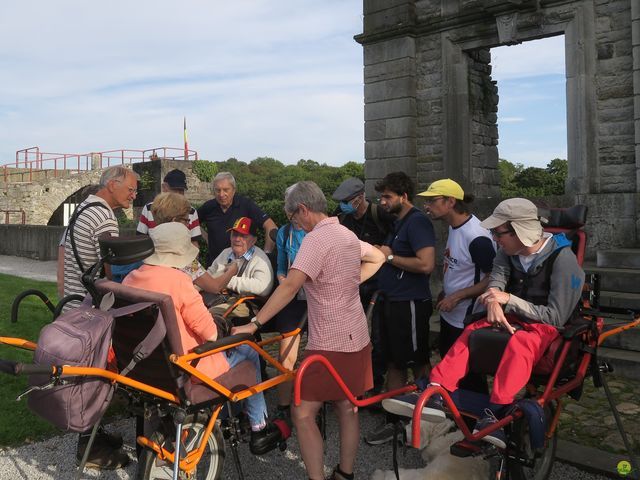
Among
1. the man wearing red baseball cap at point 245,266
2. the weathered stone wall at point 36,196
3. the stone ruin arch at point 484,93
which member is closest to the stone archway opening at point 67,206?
the weathered stone wall at point 36,196

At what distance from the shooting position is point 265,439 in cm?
395

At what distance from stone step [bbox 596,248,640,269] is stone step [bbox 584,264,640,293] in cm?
21

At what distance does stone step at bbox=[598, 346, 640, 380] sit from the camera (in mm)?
5863

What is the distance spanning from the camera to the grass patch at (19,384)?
4.83 metres

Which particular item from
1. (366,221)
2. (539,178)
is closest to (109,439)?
(366,221)

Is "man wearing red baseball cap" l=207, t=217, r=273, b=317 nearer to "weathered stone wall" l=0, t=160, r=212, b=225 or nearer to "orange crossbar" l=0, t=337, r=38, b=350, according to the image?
"orange crossbar" l=0, t=337, r=38, b=350

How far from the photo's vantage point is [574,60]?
9586mm

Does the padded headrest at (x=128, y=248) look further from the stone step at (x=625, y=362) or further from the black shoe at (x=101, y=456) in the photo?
the stone step at (x=625, y=362)

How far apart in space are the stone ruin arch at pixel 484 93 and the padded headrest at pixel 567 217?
223 inches

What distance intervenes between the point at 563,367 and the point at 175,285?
Answer: 211 centimetres

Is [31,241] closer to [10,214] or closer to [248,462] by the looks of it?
[10,214]

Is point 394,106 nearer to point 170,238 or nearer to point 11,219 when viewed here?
point 170,238

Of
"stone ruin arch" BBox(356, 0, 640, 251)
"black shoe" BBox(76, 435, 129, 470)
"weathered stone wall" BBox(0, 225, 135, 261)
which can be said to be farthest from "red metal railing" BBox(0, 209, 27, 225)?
"black shoe" BBox(76, 435, 129, 470)

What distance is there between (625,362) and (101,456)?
468 cm
